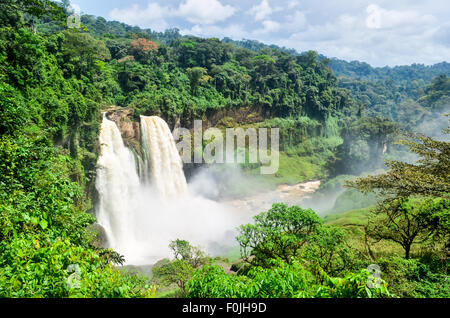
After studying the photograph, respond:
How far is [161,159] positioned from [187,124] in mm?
8219

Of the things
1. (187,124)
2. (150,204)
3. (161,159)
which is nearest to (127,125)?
(161,159)

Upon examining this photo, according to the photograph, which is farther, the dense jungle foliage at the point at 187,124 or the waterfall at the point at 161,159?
the waterfall at the point at 161,159

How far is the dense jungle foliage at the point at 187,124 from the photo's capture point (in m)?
3.92

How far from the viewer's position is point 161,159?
2544cm

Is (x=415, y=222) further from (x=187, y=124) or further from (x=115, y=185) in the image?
(x=187, y=124)

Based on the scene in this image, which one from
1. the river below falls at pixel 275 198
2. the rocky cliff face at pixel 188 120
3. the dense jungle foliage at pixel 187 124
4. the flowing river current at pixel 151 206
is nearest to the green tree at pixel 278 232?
the dense jungle foliage at pixel 187 124

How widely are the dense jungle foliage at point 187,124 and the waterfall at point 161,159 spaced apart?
6.54 ft

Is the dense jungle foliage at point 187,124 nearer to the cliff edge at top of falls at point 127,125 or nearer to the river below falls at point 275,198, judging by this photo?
the cliff edge at top of falls at point 127,125

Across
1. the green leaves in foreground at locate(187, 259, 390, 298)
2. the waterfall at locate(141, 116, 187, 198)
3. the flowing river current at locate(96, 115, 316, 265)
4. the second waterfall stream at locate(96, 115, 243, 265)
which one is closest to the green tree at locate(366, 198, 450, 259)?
the green leaves in foreground at locate(187, 259, 390, 298)

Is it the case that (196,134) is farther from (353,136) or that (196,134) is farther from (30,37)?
(353,136)

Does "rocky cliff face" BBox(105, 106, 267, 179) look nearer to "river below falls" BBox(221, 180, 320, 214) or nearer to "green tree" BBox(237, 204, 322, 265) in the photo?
"river below falls" BBox(221, 180, 320, 214)

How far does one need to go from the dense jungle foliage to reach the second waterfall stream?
145 centimetres

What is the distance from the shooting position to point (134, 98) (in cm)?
2808

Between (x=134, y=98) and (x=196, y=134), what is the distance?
8558mm
